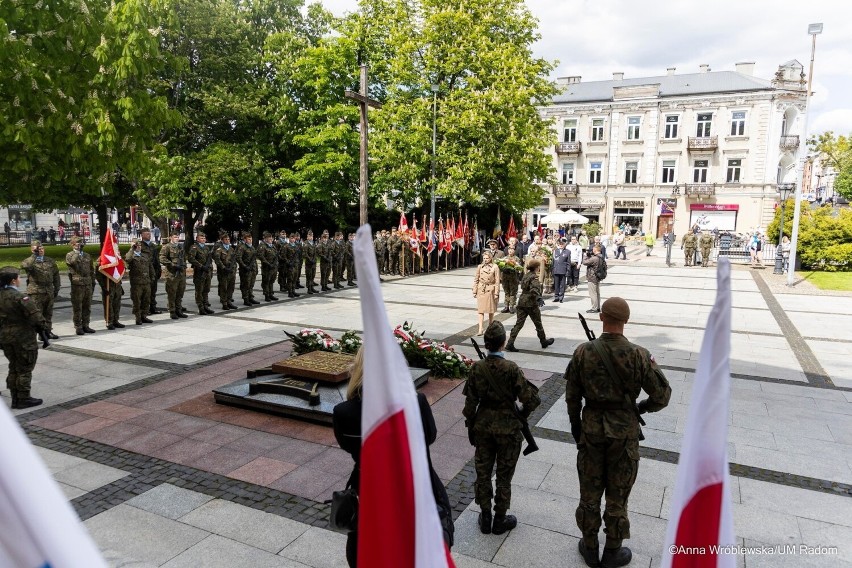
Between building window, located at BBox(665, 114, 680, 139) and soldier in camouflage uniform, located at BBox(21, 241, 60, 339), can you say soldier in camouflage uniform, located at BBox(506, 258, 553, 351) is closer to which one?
soldier in camouflage uniform, located at BBox(21, 241, 60, 339)

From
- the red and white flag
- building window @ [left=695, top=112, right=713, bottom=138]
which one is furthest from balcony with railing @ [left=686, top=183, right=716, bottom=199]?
the red and white flag

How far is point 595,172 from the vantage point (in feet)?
176

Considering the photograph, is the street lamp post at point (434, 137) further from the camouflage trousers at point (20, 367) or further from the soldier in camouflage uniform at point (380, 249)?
the camouflage trousers at point (20, 367)

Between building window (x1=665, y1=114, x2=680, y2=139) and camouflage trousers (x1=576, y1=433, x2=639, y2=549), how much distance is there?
51.9 metres

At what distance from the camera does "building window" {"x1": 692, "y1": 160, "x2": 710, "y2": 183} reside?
4981 centimetres

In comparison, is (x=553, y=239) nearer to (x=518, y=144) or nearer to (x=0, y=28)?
(x=518, y=144)

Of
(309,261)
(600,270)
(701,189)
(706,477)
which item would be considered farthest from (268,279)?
(701,189)

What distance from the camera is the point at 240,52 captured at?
2838 cm

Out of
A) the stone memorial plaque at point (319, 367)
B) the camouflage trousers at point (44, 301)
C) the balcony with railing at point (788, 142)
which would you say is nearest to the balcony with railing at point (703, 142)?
the balcony with railing at point (788, 142)

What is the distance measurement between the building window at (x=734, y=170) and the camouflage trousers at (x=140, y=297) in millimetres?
49158

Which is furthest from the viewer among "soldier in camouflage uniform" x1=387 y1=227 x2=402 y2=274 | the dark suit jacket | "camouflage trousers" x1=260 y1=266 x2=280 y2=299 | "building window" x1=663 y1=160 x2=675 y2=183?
"building window" x1=663 y1=160 x2=675 y2=183

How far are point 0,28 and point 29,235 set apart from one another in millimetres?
36650

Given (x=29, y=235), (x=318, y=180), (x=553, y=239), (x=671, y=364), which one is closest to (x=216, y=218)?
(x=318, y=180)

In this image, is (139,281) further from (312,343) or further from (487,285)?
(487,285)
